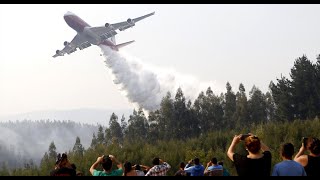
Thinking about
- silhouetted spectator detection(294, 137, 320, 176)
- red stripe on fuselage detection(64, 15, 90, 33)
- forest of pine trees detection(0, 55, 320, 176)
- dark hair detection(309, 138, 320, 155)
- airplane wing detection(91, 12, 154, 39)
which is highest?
red stripe on fuselage detection(64, 15, 90, 33)

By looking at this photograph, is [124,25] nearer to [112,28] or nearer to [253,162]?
[112,28]

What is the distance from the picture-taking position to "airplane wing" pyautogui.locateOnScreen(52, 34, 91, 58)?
60.6m

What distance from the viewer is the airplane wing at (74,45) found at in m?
60.6

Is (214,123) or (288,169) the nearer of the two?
(288,169)

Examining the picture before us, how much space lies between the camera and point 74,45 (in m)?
61.2

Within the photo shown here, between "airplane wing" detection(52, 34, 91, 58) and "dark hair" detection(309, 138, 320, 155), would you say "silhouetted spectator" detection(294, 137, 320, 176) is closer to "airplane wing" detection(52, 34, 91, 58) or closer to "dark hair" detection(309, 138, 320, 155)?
"dark hair" detection(309, 138, 320, 155)

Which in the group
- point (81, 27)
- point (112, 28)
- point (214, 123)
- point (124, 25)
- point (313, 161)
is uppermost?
point (81, 27)

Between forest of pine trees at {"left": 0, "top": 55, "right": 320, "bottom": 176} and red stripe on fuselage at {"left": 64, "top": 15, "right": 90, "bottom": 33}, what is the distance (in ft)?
48.5

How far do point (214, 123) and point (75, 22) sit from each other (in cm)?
3157

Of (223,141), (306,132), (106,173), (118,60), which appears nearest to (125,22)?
(118,60)

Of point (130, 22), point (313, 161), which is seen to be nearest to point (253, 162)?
point (313, 161)

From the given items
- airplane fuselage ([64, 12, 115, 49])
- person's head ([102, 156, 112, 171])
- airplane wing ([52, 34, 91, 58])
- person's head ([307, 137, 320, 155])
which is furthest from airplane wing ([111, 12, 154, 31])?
person's head ([307, 137, 320, 155])

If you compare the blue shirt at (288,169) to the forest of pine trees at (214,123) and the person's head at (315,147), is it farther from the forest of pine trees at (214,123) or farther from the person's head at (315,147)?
the forest of pine trees at (214,123)

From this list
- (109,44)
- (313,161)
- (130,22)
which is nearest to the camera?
(313,161)
